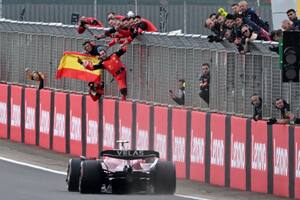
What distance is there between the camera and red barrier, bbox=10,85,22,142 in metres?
31.0

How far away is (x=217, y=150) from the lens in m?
23.1

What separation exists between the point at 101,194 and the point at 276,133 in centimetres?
355

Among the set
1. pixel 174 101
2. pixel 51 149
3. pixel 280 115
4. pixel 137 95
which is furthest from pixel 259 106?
pixel 51 149

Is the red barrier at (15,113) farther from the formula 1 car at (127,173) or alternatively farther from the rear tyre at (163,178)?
the rear tyre at (163,178)

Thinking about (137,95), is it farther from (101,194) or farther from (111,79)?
(101,194)

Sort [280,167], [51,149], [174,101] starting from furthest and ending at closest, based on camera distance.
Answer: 1. [51,149]
2. [174,101]
3. [280,167]

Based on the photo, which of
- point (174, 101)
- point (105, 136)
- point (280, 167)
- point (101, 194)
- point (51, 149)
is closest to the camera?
point (101, 194)

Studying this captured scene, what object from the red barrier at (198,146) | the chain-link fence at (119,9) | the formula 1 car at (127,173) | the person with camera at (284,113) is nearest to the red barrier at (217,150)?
the red barrier at (198,146)

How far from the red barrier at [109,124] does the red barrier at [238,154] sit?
189 inches

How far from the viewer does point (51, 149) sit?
2952cm

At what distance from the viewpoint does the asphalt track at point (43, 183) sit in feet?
61.8

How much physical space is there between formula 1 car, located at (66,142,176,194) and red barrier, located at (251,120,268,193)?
2.75 meters

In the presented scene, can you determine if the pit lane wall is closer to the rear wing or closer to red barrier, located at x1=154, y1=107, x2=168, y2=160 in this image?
red barrier, located at x1=154, y1=107, x2=168, y2=160

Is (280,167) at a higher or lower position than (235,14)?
lower
